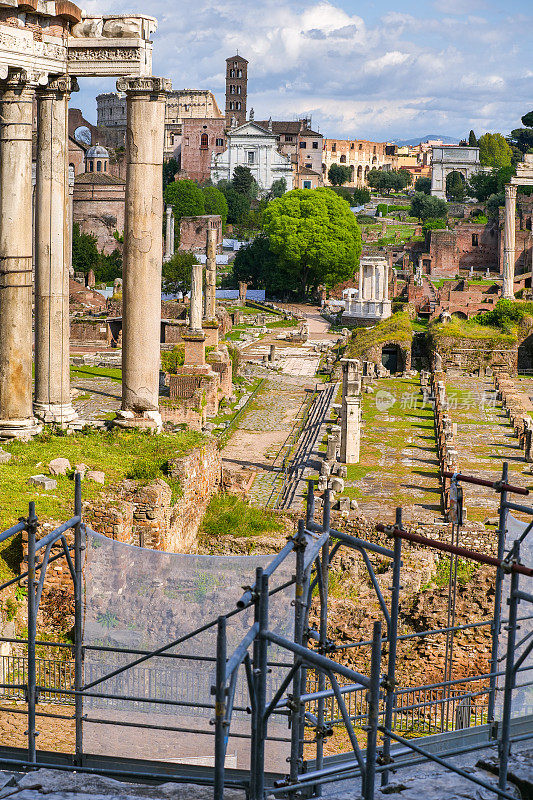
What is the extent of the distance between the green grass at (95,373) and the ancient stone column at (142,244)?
721 cm

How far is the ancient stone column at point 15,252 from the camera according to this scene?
13211 mm

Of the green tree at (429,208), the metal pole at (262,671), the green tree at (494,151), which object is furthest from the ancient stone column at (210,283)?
the green tree at (494,151)

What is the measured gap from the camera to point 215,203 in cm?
8350

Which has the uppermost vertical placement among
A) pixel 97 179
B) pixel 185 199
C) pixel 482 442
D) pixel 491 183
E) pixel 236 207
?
pixel 491 183

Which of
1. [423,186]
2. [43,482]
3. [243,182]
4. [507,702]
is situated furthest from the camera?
[423,186]

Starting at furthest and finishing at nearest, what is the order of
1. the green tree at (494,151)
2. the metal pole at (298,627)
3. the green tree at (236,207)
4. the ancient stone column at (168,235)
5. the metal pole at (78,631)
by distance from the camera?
the green tree at (494,151) < the green tree at (236,207) < the ancient stone column at (168,235) < the metal pole at (78,631) < the metal pole at (298,627)

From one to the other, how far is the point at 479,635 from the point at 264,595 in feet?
23.7

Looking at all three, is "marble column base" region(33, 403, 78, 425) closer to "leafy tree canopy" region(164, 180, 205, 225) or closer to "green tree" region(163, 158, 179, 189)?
"leafy tree canopy" region(164, 180, 205, 225)

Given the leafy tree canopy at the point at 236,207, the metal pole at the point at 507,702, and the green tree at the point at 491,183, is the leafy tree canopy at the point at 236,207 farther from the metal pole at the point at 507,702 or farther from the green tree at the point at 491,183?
the metal pole at the point at 507,702

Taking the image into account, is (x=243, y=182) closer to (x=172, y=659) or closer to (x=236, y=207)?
(x=236, y=207)

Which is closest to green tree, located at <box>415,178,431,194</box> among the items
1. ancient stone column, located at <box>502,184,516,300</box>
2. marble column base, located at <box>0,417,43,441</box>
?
ancient stone column, located at <box>502,184,516,300</box>

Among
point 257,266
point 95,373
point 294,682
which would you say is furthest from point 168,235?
point 294,682

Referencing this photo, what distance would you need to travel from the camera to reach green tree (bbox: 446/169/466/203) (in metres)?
103

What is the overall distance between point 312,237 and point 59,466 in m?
47.8
